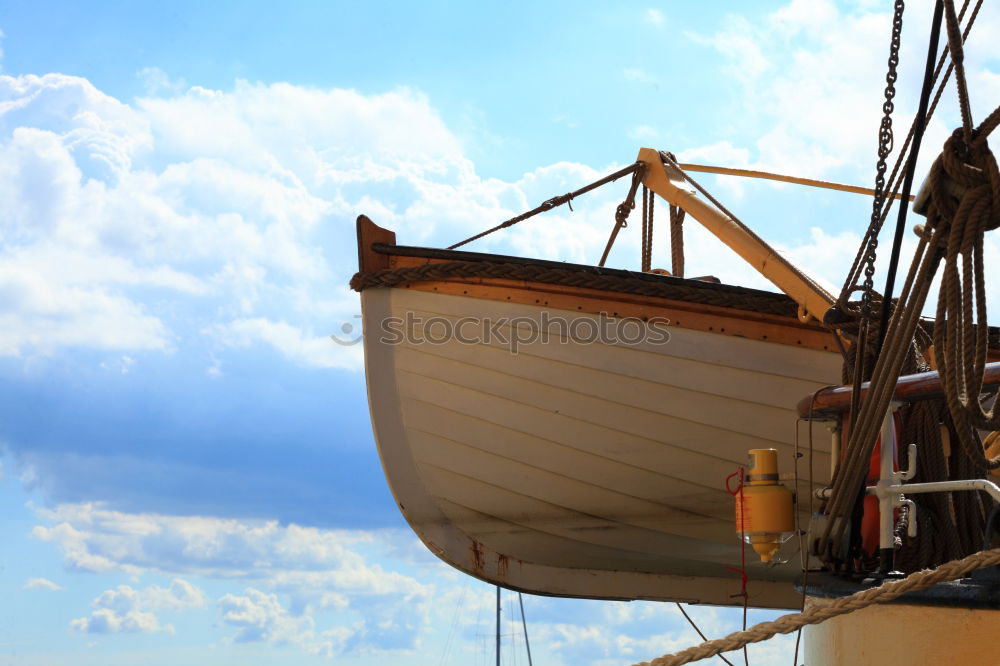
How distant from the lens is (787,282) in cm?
482

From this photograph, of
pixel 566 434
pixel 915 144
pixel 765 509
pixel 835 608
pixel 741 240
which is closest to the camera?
pixel 835 608

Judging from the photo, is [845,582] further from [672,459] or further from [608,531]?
[608,531]

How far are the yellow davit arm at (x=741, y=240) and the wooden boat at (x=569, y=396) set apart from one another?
99mm


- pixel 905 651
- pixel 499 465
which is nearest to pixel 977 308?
pixel 905 651

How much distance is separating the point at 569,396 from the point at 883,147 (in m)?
2.48

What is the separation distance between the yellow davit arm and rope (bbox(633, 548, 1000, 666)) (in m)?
2.74

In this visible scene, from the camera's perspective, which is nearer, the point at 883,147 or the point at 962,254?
the point at 962,254

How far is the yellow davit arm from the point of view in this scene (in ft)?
15.3

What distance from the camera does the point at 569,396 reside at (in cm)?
496

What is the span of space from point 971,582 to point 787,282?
3.02 m

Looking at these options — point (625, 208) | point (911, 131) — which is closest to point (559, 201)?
point (625, 208)

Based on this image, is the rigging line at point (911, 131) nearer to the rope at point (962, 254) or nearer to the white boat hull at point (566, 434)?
the rope at point (962, 254)

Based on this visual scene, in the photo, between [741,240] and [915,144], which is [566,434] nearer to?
[741,240]

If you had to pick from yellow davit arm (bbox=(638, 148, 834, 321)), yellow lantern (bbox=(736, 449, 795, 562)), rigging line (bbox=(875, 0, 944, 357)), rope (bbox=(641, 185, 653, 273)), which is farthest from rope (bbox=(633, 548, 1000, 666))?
rope (bbox=(641, 185, 653, 273))
